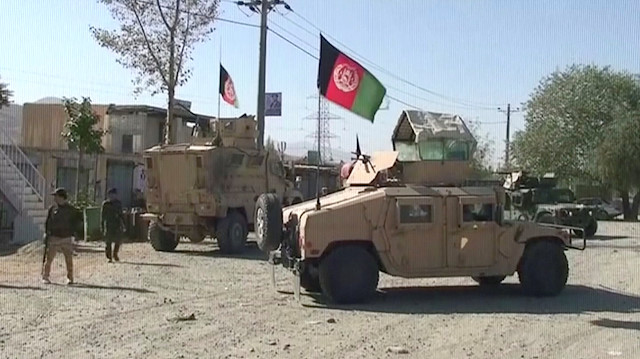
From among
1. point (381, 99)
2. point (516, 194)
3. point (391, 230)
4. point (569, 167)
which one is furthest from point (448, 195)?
point (569, 167)

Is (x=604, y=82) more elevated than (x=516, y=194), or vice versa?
(x=604, y=82)

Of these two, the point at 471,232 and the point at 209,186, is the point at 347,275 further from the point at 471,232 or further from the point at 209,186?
the point at 209,186

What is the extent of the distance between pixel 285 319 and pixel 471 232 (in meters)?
Answer: 3.41

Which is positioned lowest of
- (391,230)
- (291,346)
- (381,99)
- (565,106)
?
(291,346)

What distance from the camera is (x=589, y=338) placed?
32.3ft

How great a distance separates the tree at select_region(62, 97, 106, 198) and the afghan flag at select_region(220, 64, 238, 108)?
15.5 ft

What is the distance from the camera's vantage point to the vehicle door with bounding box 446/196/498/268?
12844mm

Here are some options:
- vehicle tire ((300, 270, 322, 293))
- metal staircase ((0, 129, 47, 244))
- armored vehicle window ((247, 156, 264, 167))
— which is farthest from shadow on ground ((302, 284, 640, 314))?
metal staircase ((0, 129, 47, 244))

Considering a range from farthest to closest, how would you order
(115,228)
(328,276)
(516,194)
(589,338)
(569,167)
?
1. (569,167)
2. (516,194)
3. (115,228)
4. (328,276)
5. (589,338)

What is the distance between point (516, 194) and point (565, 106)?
2223cm

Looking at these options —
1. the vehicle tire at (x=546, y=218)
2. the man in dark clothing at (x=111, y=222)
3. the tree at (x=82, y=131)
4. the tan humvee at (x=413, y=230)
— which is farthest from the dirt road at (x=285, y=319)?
the vehicle tire at (x=546, y=218)

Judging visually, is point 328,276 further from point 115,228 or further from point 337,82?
point 115,228

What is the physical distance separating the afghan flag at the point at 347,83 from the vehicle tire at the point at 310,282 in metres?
2.65

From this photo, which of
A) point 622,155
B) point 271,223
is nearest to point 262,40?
point 271,223
